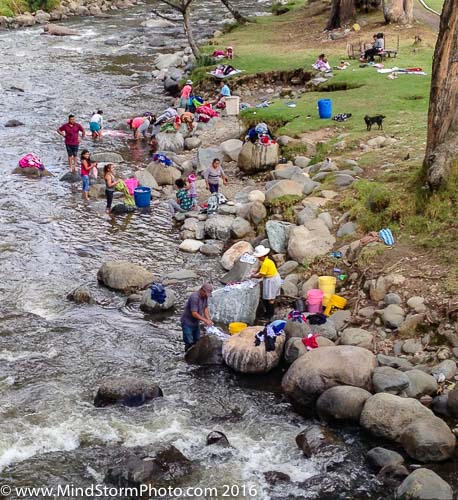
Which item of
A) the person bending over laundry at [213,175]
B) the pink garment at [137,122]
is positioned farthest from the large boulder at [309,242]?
the pink garment at [137,122]

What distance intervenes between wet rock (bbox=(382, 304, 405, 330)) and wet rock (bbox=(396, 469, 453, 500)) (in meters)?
3.41

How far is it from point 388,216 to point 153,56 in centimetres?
2688

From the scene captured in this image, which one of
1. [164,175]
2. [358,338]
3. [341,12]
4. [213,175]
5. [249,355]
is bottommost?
[249,355]

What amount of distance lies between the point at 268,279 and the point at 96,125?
13.4 metres

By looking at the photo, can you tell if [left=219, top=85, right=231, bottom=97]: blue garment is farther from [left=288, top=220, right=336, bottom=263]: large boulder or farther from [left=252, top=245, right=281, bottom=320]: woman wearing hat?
[left=252, top=245, right=281, bottom=320]: woman wearing hat

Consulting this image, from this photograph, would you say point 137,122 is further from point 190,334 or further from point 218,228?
point 190,334

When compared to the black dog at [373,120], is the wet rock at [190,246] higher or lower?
lower

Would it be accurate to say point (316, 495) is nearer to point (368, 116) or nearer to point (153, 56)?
point (368, 116)

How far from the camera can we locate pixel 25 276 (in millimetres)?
15125

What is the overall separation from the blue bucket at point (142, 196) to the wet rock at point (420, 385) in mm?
10338

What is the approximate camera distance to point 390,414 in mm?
9844

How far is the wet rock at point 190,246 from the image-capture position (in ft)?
54.2

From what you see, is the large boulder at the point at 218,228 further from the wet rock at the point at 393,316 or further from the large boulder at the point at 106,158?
the large boulder at the point at 106,158

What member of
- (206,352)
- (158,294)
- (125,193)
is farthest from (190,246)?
(206,352)
